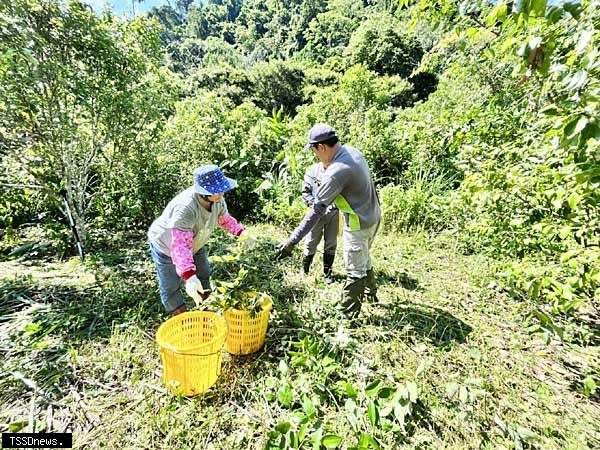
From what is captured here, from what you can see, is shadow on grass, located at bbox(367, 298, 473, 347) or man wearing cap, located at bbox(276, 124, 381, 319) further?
shadow on grass, located at bbox(367, 298, 473, 347)

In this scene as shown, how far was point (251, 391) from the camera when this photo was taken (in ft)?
6.56

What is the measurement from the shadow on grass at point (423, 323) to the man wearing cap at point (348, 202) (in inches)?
13.9

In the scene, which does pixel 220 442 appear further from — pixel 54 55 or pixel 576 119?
pixel 54 55

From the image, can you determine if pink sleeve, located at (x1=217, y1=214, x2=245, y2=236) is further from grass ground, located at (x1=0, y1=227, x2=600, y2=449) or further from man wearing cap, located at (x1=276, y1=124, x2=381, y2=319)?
grass ground, located at (x1=0, y1=227, x2=600, y2=449)

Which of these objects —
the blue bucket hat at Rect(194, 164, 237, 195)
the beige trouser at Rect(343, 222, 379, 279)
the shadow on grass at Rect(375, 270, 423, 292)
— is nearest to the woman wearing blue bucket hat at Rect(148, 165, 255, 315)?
the blue bucket hat at Rect(194, 164, 237, 195)

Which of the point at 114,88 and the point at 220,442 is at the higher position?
the point at 114,88

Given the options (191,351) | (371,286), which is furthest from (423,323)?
(191,351)

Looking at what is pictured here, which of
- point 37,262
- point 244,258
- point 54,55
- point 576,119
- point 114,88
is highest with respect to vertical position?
point 54,55

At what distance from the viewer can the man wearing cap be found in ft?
7.34

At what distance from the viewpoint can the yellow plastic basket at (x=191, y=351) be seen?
1775 millimetres

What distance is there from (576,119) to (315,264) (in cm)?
305

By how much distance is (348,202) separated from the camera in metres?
2.40

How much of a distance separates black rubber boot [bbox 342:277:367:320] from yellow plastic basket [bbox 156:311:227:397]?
1.02 m

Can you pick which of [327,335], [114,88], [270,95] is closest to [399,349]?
[327,335]
